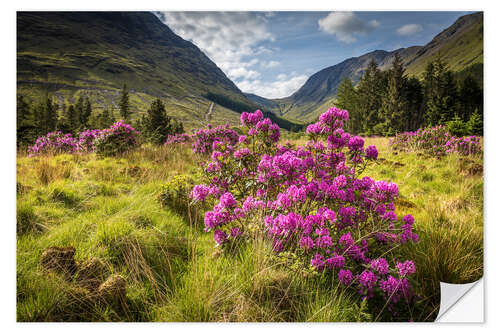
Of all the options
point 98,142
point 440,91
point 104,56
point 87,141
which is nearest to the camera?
point 98,142

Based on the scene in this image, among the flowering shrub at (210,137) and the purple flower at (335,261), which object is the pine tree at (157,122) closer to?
the flowering shrub at (210,137)

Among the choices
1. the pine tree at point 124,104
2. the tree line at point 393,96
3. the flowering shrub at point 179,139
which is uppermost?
the tree line at point 393,96

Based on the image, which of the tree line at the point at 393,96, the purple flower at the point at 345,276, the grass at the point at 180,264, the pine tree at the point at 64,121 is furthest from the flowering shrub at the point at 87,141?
the tree line at the point at 393,96

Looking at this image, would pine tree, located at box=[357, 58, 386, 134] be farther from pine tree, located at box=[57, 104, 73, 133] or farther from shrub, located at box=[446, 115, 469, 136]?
pine tree, located at box=[57, 104, 73, 133]

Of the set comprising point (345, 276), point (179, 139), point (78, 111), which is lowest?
point (345, 276)

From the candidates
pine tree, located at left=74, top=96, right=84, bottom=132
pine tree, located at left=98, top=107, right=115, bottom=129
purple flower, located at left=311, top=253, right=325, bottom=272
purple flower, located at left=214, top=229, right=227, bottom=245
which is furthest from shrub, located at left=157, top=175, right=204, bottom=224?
pine tree, located at left=74, top=96, right=84, bottom=132

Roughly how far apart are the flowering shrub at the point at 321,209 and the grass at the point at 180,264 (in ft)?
0.68

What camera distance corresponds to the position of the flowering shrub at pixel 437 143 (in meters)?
5.22

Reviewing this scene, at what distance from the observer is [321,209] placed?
1835mm

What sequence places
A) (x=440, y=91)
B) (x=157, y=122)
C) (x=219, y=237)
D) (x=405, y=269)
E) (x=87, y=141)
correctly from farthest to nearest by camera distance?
(x=440, y=91) → (x=157, y=122) → (x=87, y=141) → (x=219, y=237) → (x=405, y=269)

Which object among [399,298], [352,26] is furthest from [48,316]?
[352,26]

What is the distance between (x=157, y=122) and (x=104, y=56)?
3304 mm

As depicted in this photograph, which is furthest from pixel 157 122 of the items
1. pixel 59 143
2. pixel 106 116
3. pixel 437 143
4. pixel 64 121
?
pixel 64 121

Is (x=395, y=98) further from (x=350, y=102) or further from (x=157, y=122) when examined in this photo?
(x=157, y=122)
